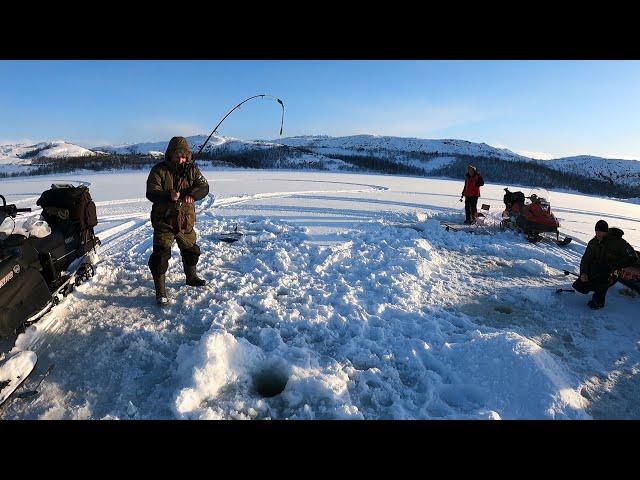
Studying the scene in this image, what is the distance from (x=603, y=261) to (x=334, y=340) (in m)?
4.05

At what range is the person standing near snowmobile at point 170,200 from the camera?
4.33 meters

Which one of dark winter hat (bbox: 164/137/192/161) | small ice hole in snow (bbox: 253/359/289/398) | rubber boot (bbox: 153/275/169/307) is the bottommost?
small ice hole in snow (bbox: 253/359/289/398)

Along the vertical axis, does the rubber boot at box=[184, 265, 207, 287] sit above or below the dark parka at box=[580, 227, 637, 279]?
below

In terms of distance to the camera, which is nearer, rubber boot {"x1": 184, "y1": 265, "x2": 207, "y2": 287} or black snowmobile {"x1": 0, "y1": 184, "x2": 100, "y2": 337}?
black snowmobile {"x1": 0, "y1": 184, "x2": 100, "y2": 337}

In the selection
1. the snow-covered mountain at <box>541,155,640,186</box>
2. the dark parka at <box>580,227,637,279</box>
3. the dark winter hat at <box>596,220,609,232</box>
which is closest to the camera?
the dark parka at <box>580,227,637,279</box>

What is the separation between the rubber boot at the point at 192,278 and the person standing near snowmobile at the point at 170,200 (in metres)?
0.45

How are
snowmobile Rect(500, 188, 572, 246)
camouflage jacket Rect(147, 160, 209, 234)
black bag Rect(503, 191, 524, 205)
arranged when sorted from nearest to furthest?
camouflage jacket Rect(147, 160, 209, 234)
snowmobile Rect(500, 188, 572, 246)
black bag Rect(503, 191, 524, 205)

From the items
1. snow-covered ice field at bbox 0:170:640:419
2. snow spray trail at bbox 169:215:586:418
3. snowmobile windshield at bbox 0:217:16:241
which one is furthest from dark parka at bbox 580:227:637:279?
snowmobile windshield at bbox 0:217:16:241

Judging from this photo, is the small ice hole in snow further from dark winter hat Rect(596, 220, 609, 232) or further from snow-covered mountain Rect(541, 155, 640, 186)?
snow-covered mountain Rect(541, 155, 640, 186)

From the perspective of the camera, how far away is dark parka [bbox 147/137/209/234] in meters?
4.32

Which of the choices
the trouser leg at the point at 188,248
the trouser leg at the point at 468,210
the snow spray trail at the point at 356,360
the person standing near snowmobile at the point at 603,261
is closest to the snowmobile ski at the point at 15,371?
the snow spray trail at the point at 356,360

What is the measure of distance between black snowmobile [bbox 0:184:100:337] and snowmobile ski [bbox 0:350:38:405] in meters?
0.24
